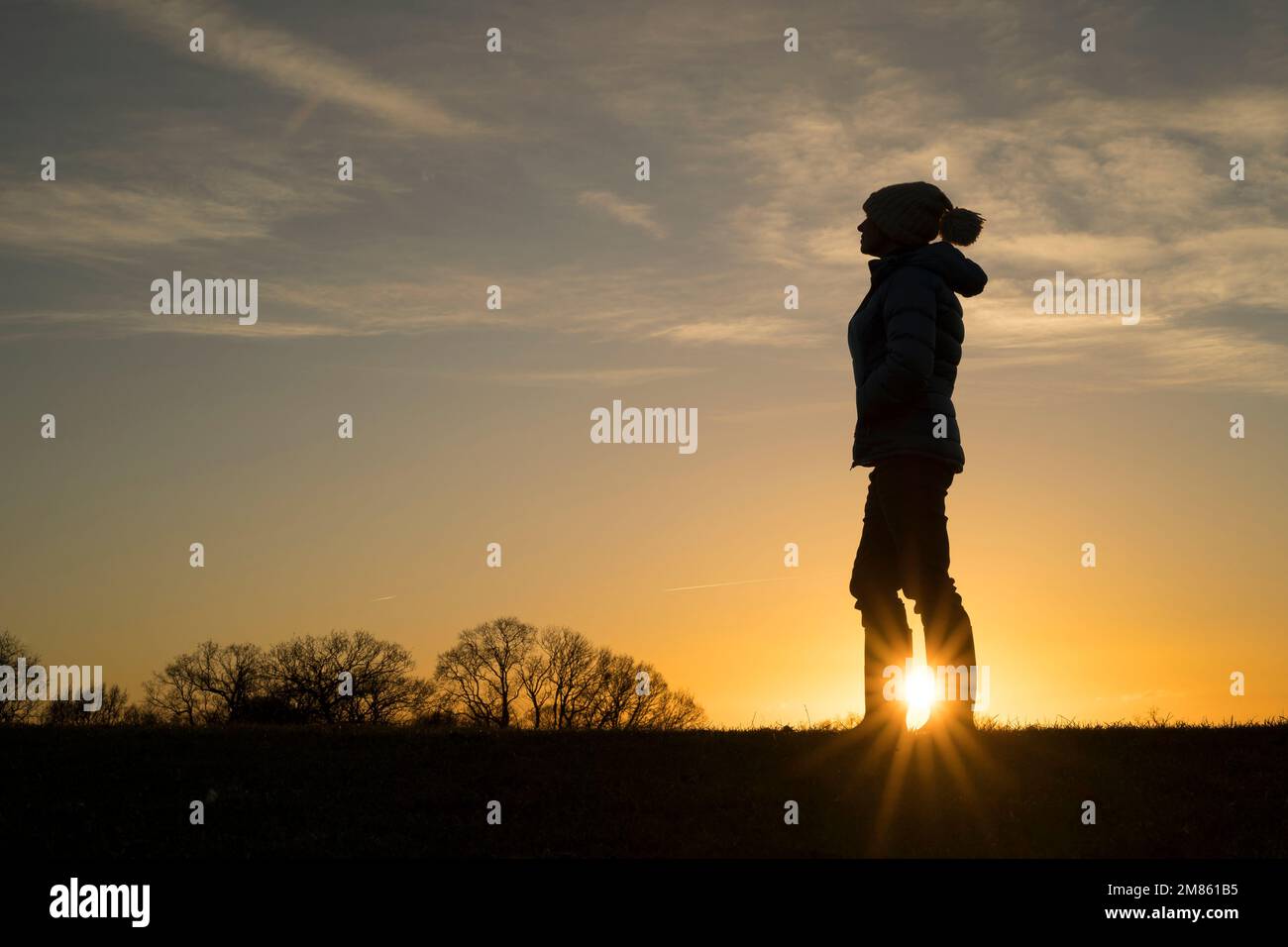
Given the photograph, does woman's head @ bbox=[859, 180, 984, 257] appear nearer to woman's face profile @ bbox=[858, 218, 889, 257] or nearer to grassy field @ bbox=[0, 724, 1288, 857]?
woman's face profile @ bbox=[858, 218, 889, 257]

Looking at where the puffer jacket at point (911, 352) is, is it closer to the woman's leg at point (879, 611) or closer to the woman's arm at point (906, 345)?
the woman's arm at point (906, 345)

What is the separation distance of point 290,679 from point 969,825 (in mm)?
74225

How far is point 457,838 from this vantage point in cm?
811

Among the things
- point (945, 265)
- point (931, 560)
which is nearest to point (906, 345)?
point (945, 265)

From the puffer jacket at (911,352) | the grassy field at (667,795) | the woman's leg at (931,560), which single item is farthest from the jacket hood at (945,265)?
the grassy field at (667,795)

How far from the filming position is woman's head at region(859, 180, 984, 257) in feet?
30.4

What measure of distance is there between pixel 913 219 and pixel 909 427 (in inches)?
62.8

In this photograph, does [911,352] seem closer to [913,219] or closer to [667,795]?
[913,219]

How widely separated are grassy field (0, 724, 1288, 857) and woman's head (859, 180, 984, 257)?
378cm

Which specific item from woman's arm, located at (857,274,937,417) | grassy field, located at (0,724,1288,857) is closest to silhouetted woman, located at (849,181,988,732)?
woman's arm, located at (857,274,937,417)
